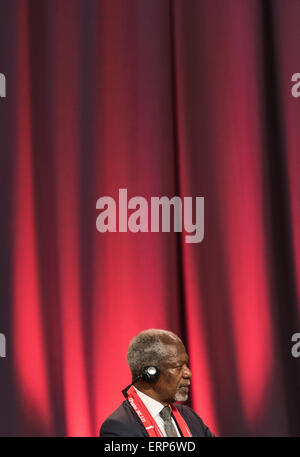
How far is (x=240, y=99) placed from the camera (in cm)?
323

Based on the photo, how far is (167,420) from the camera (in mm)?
2447

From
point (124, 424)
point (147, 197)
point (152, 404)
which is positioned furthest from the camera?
point (147, 197)

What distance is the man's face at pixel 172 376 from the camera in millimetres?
2441

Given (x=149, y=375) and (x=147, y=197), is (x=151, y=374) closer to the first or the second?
(x=149, y=375)

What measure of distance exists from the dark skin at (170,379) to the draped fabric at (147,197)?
2.22 feet

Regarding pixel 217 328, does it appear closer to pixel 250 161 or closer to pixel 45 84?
pixel 250 161

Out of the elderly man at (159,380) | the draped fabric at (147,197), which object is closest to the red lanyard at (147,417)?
the elderly man at (159,380)

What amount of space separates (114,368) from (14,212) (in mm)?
746

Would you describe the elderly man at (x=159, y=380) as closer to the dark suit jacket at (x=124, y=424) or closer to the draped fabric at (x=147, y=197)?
the dark suit jacket at (x=124, y=424)

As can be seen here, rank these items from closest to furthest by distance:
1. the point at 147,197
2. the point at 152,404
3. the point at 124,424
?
the point at 124,424 → the point at 152,404 → the point at 147,197

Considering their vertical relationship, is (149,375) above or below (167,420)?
above

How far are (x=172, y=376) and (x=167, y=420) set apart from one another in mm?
140

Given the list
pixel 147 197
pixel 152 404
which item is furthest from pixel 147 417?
pixel 147 197
